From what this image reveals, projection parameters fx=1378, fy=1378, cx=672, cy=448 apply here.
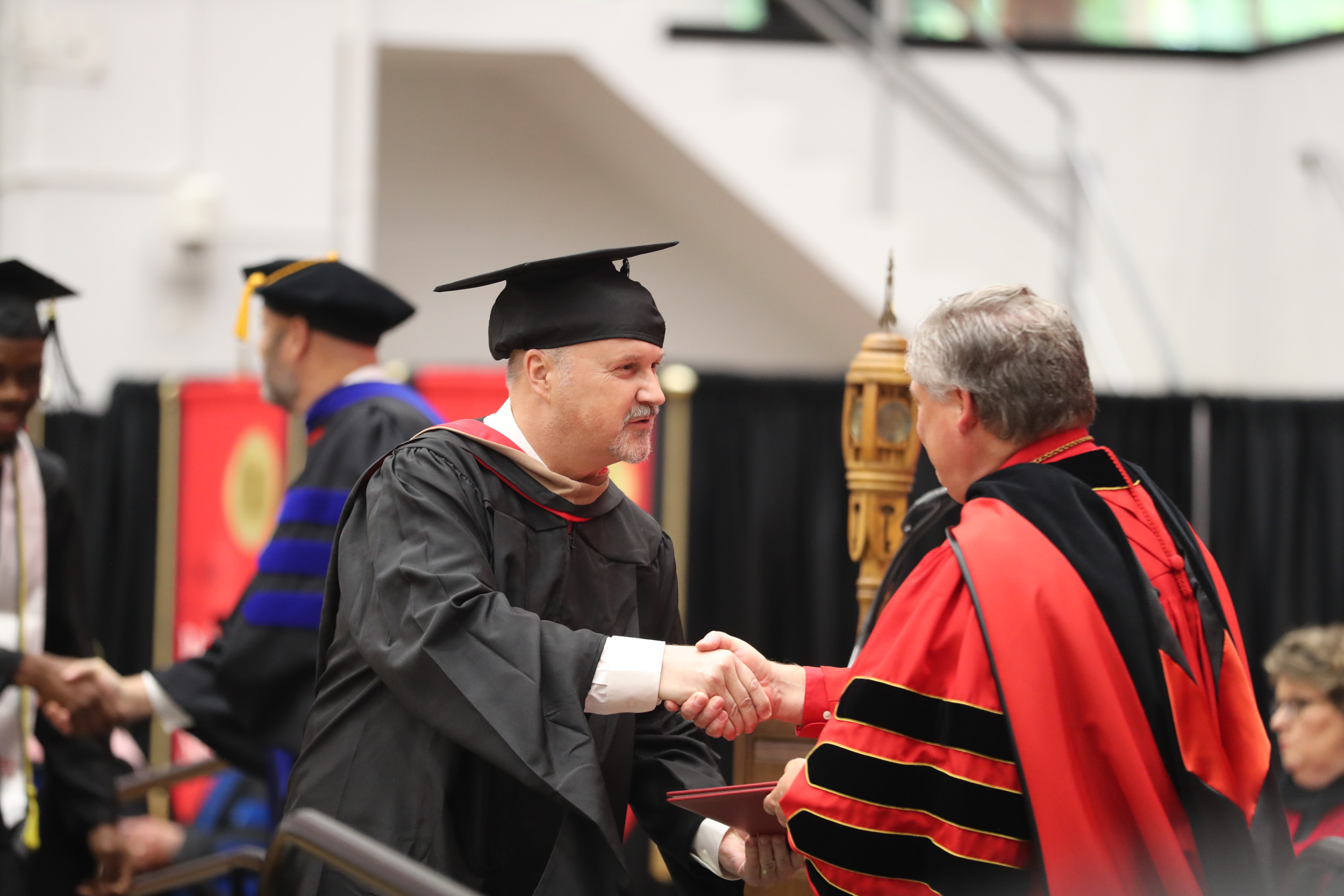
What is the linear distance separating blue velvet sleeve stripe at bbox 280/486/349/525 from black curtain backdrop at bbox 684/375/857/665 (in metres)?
1.98

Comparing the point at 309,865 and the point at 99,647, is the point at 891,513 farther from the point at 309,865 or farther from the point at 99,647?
the point at 99,647

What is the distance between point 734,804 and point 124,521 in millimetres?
4608

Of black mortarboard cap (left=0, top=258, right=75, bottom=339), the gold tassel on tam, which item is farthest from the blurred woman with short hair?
black mortarboard cap (left=0, top=258, right=75, bottom=339)

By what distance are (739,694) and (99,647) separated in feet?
15.0

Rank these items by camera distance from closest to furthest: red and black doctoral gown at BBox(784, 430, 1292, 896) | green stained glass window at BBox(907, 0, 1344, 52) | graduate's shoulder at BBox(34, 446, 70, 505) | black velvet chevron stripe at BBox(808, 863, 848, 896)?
red and black doctoral gown at BBox(784, 430, 1292, 896)
black velvet chevron stripe at BBox(808, 863, 848, 896)
graduate's shoulder at BBox(34, 446, 70, 505)
green stained glass window at BBox(907, 0, 1344, 52)

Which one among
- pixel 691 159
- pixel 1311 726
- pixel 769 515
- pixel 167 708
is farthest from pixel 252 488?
pixel 1311 726

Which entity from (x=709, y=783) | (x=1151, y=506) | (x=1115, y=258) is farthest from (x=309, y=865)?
(x=1115, y=258)

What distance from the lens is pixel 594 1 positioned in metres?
7.11

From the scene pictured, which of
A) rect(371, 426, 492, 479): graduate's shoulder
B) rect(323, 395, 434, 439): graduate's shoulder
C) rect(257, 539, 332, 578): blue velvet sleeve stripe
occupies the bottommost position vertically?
rect(257, 539, 332, 578): blue velvet sleeve stripe

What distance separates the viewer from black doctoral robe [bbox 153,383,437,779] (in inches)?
128

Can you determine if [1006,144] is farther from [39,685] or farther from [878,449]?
[39,685]

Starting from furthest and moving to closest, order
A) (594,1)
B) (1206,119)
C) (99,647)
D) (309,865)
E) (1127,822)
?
(1206,119) < (594,1) < (99,647) < (309,865) < (1127,822)

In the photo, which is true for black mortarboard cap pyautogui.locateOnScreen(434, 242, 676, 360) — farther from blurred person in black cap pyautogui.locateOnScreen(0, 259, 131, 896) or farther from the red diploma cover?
blurred person in black cap pyautogui.locateOnScreen(0, 259, 131, 896)

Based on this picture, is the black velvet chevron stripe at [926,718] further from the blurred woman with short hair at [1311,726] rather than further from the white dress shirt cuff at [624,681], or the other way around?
the blurred woman with short hair at [1311,726]
